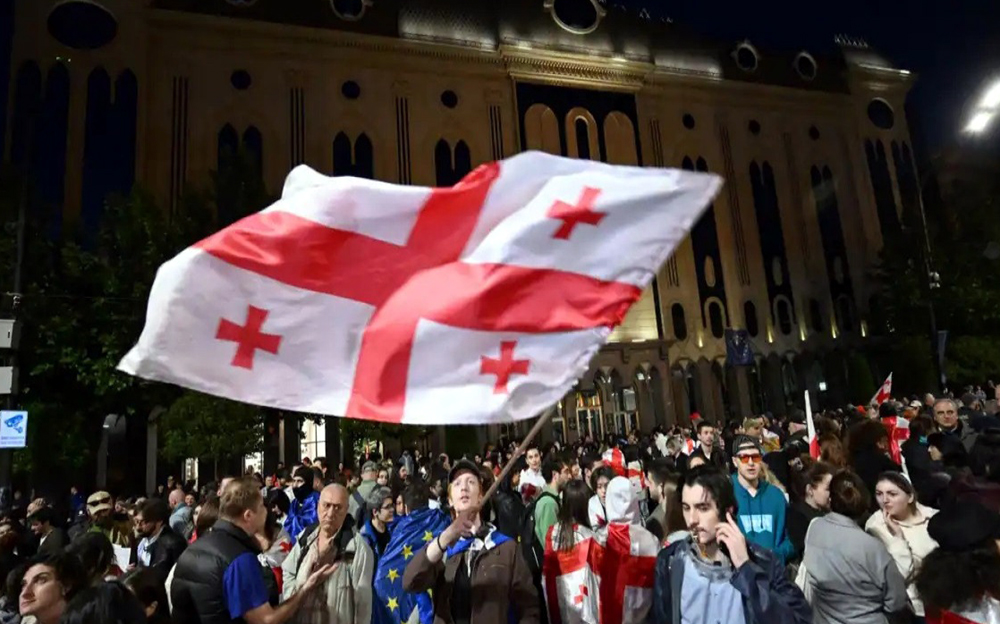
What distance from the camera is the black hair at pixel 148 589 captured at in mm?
3615

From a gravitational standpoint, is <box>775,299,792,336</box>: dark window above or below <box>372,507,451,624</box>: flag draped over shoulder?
above

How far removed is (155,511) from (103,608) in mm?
3388

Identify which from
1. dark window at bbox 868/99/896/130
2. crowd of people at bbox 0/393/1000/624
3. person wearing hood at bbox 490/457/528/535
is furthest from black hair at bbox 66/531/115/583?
dark window at bbox 868/99/896/130

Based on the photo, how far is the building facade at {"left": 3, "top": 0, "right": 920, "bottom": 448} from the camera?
75.0ft

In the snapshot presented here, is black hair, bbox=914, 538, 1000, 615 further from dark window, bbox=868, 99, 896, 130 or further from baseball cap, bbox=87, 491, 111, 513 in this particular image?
dark window, bbox=868, 99, 896, 130

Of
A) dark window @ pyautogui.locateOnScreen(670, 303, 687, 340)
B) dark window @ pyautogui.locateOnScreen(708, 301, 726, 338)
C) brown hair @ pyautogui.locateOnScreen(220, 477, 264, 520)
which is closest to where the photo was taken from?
brown hair @ pyautogui.locateOnScreen(220, 477, 264, 520)

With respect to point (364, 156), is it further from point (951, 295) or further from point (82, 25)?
point (951, 295)

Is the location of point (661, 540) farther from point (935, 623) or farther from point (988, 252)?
point (988, 252)

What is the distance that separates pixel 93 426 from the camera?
1722 cm

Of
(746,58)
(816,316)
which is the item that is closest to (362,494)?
(816,316)

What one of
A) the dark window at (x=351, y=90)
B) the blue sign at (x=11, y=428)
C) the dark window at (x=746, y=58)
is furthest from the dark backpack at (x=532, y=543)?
the dark window at (x=746, y=58)

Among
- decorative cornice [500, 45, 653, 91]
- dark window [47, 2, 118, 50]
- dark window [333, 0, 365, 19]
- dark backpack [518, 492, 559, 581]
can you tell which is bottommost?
dark backpack [518, 492, 559, 581]

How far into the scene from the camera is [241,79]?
83.7 ft

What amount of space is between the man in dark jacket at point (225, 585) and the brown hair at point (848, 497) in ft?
9.35
